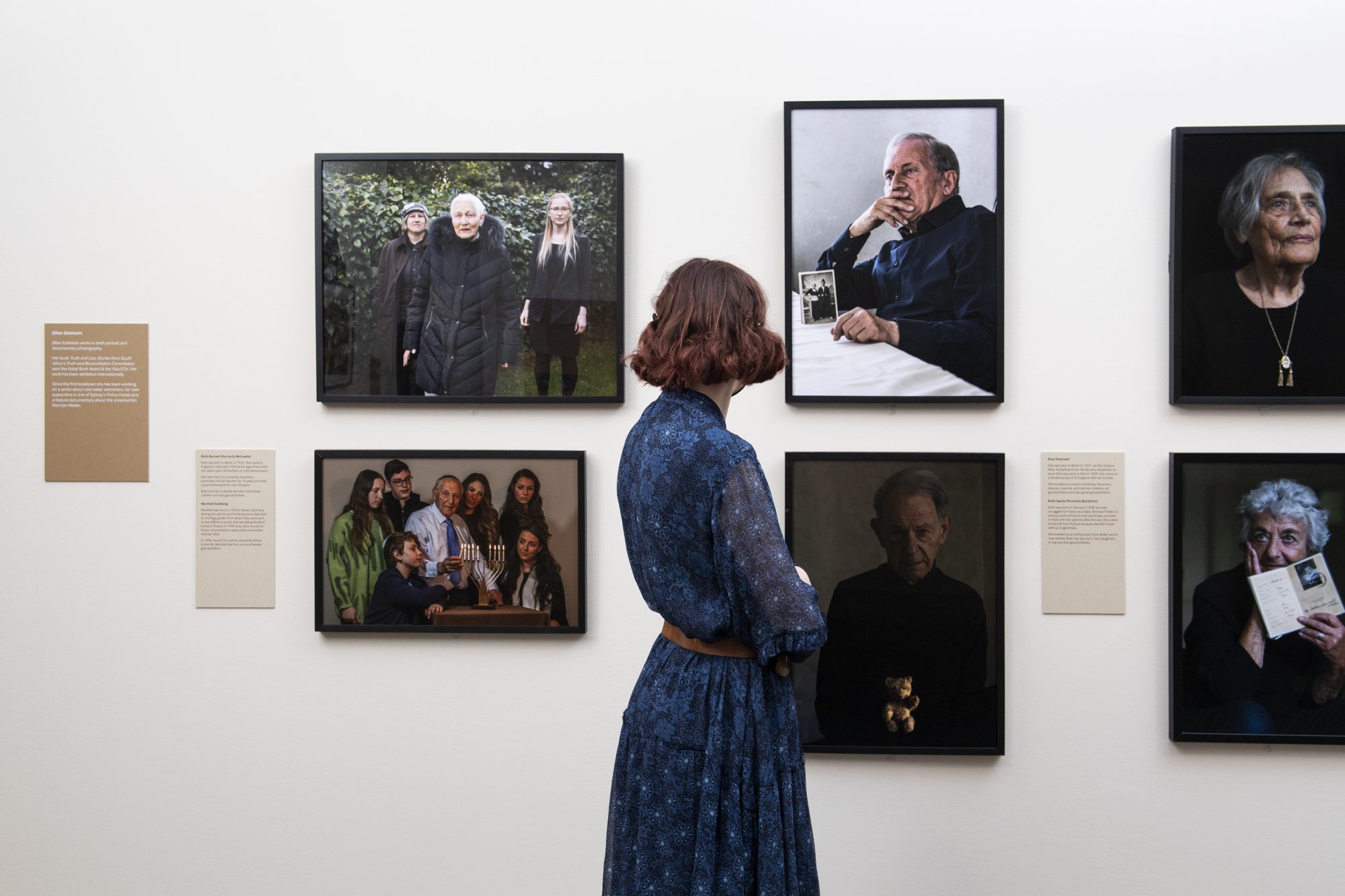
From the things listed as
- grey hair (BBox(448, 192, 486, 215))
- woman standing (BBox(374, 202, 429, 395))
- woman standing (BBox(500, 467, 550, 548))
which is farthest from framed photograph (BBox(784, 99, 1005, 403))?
woman standing (BBox(374, 202, 429, 395))

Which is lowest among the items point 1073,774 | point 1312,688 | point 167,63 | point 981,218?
point 1073,774

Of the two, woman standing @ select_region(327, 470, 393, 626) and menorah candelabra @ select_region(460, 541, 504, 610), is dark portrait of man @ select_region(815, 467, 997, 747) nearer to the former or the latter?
menorah candelabra @ select_region(460, 541, 504, 610)

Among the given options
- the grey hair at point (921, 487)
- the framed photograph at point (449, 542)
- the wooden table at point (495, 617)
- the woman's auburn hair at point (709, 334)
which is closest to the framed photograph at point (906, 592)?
the grey hair at point (921, 487)

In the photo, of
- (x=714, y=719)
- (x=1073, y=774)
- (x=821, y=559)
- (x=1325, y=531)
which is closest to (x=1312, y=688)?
(x=1325, y=531)

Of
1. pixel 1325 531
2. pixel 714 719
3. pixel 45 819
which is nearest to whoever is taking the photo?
pixel 714 719

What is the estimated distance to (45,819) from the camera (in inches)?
142

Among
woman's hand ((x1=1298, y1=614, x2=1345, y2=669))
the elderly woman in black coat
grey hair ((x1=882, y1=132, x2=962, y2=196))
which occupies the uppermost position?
grey hair ((x1=882, y1=132, x2=962, y2=196))

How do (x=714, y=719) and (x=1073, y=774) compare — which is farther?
(x=1073, y=774)

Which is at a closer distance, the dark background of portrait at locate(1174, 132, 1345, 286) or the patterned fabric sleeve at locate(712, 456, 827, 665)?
the patterned fabric sleeve at locate(712, 456, 827, 665)

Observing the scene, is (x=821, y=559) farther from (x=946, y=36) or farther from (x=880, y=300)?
(x=946, y=36)

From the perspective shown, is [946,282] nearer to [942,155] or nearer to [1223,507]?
[942,155]

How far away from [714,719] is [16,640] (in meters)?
2.94

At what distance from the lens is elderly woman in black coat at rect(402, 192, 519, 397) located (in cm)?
348
